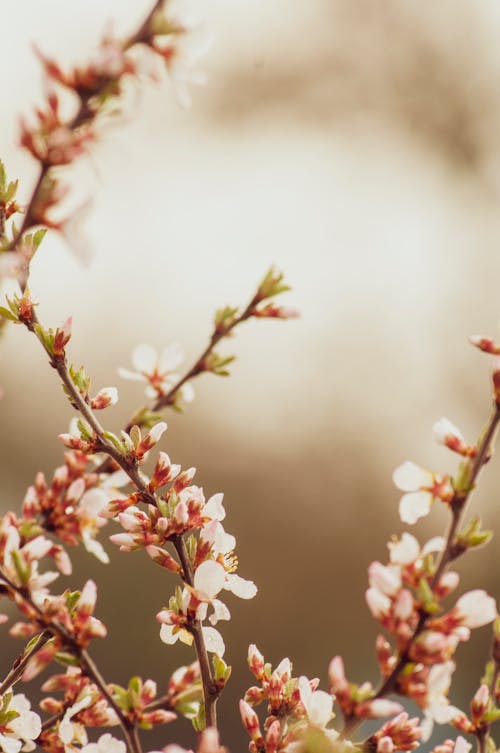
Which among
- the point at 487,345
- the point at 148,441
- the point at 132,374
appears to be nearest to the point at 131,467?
the point at 148,441

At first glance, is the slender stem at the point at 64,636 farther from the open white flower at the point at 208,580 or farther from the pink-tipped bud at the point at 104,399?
the pink-tipped bud at the point at 104,399

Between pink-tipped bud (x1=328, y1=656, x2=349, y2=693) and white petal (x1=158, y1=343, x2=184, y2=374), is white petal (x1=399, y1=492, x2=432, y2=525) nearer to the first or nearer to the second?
pink-tipped bud (x1=328, y1=656, x2=349, y2=693)

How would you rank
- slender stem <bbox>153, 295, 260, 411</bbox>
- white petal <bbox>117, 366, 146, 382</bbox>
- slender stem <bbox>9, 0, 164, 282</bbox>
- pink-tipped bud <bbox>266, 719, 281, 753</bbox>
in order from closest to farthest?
slender stem <bbox>9, 0, 164, 282</bbox> < pink-tipped bud <bbox>266, 719, 281, 753</bbox> < slender stem <bbox>153, 295, 260, 411</bbox> < white petal <bbox>117, 366, 146, 382</bbox>

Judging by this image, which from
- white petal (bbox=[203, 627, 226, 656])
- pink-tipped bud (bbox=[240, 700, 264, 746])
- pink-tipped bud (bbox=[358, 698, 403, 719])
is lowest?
pink-tipped bud (bbox=[240, 700, 264, 746])

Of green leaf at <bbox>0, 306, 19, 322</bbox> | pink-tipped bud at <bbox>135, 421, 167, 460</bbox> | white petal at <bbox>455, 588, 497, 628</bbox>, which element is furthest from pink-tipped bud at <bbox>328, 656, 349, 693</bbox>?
green leaf at <bbox>0, 306, 19, 322</bbox>

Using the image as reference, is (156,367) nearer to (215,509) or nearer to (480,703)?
(215,509)

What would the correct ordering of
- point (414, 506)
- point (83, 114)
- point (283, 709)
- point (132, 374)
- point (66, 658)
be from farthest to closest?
point (132, 374), point (283, 709), point (414, 506), point (66, 658), point (83, 114)
